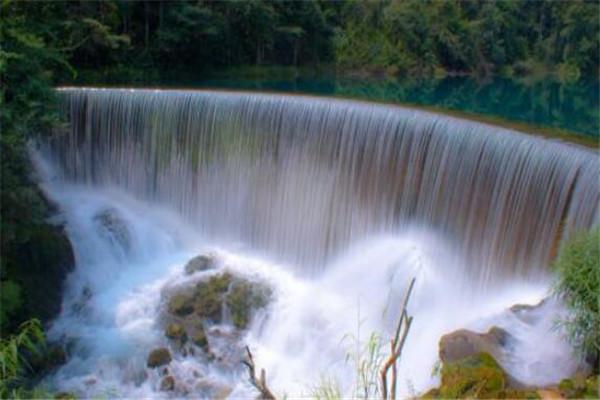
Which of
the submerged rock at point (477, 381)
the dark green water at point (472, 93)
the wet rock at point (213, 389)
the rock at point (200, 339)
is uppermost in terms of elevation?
the dark green water at point (472, 93)

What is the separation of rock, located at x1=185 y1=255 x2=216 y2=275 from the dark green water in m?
7.63

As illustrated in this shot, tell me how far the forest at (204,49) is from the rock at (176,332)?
1.70m

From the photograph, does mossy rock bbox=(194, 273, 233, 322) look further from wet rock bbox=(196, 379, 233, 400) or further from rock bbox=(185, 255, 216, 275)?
wet rock bbox=(196, 379, 233, 400)

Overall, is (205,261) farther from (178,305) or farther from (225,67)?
(225,67)

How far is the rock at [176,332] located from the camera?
355 inches

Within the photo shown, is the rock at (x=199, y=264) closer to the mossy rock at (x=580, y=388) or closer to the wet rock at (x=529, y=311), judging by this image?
the wet rock at (x=529, y=311)

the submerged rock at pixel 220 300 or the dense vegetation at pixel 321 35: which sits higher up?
the dense vegetation at pixel 321 35

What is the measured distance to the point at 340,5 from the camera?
102ft

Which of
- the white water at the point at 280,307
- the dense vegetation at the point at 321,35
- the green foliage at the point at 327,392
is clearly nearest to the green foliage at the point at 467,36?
the dense vegetation at the point at 321,35

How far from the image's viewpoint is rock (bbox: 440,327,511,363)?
628cm

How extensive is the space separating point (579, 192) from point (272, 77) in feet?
55.7

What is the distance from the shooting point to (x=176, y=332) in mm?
9047

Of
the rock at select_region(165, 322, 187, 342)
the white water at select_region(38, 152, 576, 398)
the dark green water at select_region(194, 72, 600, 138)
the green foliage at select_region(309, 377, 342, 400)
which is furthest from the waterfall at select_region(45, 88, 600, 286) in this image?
the dark green water at select_region(194, 72, 600, 138)

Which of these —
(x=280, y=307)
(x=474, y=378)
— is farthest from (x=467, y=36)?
(x=474, y=378)
